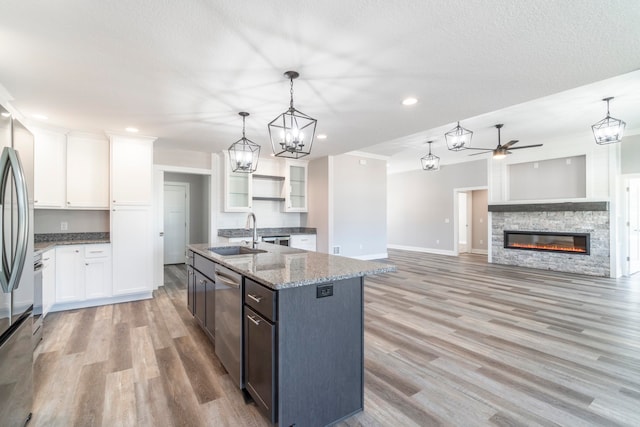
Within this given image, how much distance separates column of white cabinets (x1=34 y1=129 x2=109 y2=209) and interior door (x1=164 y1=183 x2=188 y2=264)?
2.73 meters

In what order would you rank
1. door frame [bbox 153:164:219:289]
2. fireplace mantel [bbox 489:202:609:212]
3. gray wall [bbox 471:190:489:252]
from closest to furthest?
door frame [bbox 153:164:219:289] < fireplace mantel [bbox 489:202:609:212] < gray wall [bbox 471:190:489:252]

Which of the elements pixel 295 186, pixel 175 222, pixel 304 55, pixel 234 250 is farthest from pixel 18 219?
pixel 175 222

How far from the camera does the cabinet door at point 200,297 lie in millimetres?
2921

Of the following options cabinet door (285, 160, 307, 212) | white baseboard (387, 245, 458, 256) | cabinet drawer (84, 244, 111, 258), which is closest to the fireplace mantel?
white baseboard (387, 245, 458, 256)

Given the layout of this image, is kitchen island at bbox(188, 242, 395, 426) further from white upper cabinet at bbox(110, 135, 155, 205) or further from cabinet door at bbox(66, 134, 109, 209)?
cabinet door at bbox(66, 134, 109, 209)

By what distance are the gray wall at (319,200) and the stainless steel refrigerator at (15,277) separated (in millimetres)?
4992

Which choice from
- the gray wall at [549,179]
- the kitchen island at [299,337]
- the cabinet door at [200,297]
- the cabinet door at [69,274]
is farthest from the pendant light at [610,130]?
the cabinet door at [69,274]

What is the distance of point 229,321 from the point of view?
2184 mm

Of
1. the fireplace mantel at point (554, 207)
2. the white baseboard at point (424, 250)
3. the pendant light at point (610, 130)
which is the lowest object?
the white baseboard at point (424, 250)

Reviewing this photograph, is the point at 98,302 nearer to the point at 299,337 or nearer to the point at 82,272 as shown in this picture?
the point at 82,272

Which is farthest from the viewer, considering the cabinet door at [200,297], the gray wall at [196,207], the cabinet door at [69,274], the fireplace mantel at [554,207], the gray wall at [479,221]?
the gray wall at [479,221]

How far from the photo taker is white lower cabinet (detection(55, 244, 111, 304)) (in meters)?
3.87

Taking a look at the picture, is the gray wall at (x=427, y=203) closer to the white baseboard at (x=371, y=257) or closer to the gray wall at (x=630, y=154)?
the white baseboard at (x=371, y=257)

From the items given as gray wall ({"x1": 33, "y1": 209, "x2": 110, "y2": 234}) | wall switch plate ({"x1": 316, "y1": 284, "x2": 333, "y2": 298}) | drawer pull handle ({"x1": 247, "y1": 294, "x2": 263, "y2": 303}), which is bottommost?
drawer pull handle ({"x1": 247, "y1": 294, "x2": 263, "y2": 303})
